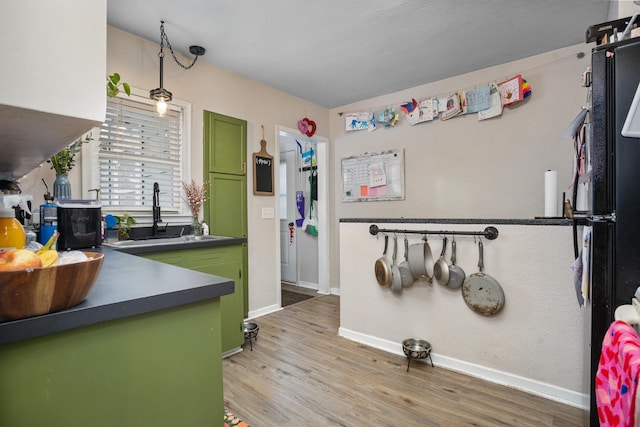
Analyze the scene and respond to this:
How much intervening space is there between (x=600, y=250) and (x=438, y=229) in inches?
45.9

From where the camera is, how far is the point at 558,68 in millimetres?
2723

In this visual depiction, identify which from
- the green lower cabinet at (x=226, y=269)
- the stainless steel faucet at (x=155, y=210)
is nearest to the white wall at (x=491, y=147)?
the green lower cabinet at (x=226, y=269)

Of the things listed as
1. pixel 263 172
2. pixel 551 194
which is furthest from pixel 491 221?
pixel 263 172

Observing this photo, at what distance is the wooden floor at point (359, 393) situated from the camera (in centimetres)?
167

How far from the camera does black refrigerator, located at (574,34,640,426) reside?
0.93 m

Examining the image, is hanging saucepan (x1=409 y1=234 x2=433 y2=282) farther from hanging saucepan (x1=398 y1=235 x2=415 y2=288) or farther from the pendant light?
the pendant light

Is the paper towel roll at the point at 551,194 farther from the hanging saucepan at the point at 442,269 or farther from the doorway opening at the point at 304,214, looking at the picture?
the doorway opening at the point at 304,214

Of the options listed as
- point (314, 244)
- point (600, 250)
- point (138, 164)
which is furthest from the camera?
point (314, 244)

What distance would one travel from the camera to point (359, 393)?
1905 mm

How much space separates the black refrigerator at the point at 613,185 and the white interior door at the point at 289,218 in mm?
4068

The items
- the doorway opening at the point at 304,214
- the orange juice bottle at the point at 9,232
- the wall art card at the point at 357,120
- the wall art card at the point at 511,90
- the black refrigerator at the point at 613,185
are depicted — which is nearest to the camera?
the black refrigerator at the point at 613,185

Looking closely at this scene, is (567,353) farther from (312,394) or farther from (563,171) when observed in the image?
(563,171)

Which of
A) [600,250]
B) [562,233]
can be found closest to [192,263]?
[600,250]

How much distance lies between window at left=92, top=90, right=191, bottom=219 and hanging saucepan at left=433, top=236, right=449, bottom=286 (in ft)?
7.14
